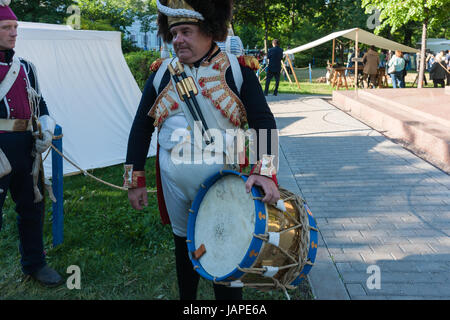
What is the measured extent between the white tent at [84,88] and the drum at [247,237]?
4525 mm

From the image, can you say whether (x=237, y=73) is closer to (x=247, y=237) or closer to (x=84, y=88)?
(x=247, y=237)

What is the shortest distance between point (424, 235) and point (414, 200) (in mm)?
1061

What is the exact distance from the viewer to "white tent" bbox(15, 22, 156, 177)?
6297 millimetres

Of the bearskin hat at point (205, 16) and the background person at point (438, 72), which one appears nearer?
the bearskin hat at point (205, 16)

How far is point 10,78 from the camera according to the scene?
294 centimetres

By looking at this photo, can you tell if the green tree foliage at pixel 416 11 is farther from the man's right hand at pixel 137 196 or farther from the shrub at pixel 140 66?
the man's right hand at pixel 137 196

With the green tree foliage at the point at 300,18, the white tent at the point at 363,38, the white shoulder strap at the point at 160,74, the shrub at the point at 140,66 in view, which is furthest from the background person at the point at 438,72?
the white shoulder strap at the point at 160,74

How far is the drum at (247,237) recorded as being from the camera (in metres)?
1.98

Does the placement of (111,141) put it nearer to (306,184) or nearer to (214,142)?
(306,184)

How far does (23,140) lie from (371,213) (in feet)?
11.7

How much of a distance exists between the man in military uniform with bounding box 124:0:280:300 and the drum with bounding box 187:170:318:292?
0.39ft

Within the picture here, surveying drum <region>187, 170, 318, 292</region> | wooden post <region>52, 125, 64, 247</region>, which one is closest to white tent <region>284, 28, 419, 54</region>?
wooden post <region>52, 125, 64, 247</region>
